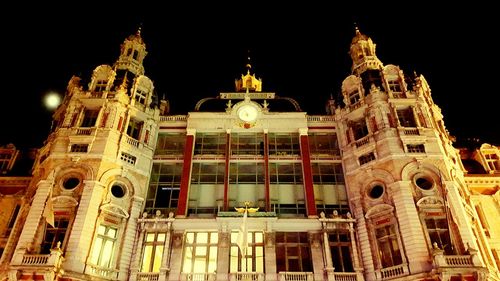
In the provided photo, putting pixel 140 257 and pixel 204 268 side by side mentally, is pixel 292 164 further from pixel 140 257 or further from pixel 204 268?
pixel 140 257

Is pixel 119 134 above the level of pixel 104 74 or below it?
below

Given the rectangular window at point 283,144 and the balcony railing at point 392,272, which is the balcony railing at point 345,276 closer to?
the balcony railing at point 392,272

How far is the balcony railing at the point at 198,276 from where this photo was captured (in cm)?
2733

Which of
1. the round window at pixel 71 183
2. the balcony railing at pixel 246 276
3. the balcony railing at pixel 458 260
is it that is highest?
the round window at pixel 71 183

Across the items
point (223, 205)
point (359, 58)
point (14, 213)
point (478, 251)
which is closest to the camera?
point (478, 251)

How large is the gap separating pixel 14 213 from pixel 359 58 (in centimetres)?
3656

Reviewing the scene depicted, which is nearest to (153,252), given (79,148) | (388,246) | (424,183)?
(79,148)

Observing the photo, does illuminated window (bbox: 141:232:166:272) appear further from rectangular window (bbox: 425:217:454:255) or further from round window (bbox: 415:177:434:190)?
round window (bbox: 415:177:434:190)

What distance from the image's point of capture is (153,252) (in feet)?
95.3

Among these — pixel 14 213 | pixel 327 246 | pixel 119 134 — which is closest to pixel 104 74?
pixel 119 134

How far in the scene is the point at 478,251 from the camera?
2536 centimetres

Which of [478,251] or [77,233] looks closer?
[478,251]

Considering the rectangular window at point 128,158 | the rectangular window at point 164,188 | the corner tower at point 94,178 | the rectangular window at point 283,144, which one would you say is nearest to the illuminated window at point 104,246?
the corner tower at point 94,178

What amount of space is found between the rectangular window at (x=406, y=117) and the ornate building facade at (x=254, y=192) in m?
0.14
